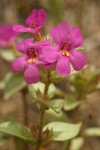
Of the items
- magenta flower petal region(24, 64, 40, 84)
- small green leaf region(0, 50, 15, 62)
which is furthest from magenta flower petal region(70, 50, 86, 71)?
small green leaf region(0, 50, 15, 62)

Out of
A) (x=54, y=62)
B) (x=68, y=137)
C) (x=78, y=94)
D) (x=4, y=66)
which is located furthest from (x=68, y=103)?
(x=4, y=66)

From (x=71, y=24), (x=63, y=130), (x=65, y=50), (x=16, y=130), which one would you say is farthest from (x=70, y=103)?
(x=71, y=24)

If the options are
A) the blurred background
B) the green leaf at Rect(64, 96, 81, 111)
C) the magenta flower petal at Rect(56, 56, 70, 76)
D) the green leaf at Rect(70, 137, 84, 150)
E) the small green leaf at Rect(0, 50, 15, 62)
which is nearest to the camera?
the magenta flower petal at Rect(56, 56, 70, 76)

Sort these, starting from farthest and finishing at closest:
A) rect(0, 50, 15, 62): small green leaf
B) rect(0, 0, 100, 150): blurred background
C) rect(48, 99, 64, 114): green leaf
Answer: rect(0, 0, 100, 150): blurred background, rect(0, 50, 15, 62): small green leaf, rect(48, 99, 64, 114): green leaf

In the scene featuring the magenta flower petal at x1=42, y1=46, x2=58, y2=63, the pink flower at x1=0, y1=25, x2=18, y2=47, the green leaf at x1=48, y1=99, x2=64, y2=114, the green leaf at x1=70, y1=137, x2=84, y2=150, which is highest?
the magenta flower petal at x1=42, y1=46, x2=58, y2=63

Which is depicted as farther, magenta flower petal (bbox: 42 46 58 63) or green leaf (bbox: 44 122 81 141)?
green leaf (bbox: 44 122 81 141)

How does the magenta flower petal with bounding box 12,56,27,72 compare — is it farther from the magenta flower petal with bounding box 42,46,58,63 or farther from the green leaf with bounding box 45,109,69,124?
the green leaf with bounding box 45,109,69,124
